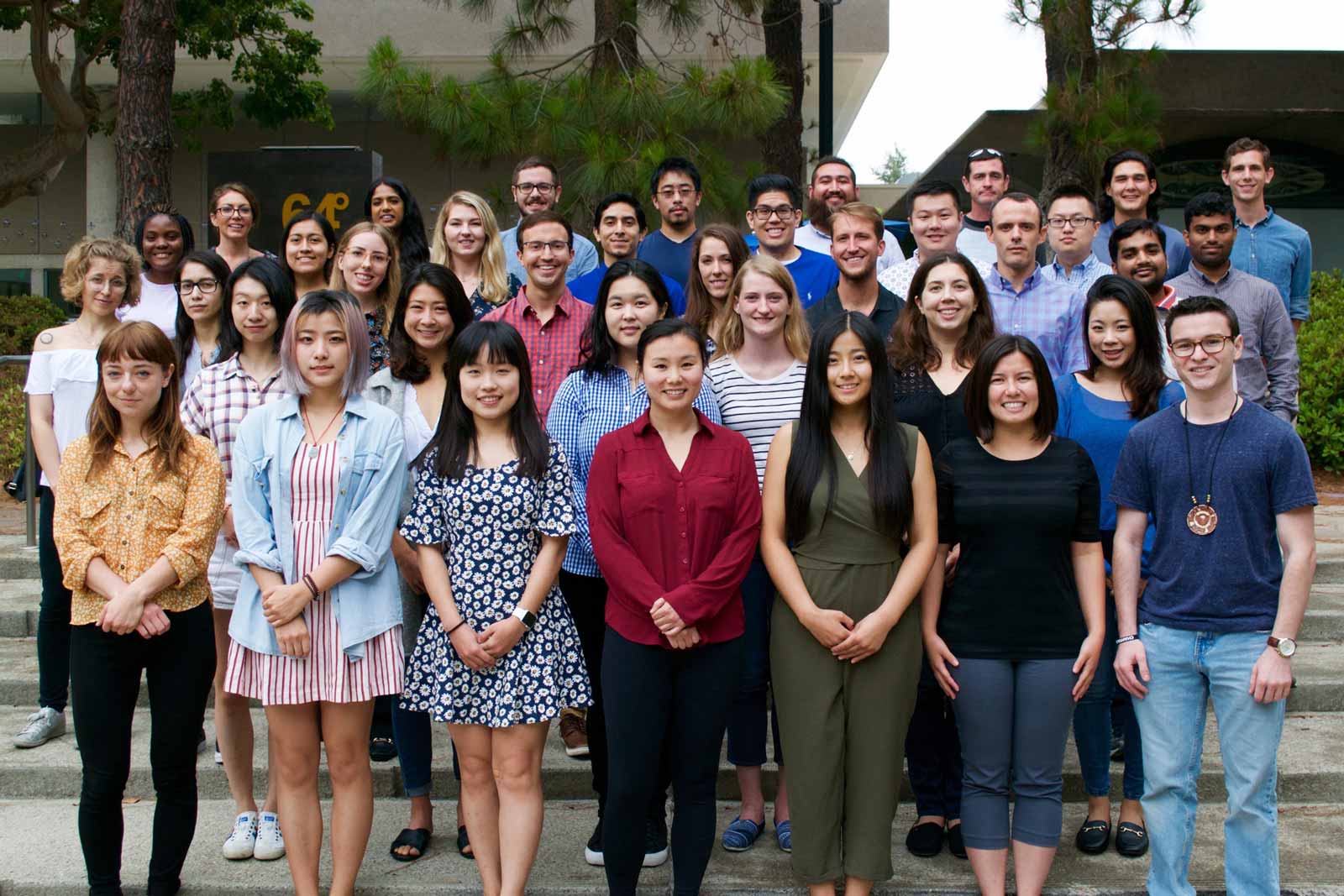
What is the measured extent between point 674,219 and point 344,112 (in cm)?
1514

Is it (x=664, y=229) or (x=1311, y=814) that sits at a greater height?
(x=664, y=229)

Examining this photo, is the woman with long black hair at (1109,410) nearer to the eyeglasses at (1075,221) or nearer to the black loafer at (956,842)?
the black loafer at (956,842)

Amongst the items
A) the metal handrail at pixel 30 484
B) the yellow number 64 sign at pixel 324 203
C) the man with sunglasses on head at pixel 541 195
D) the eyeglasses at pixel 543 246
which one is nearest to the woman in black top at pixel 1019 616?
the eyeglasses at pixel 543 246

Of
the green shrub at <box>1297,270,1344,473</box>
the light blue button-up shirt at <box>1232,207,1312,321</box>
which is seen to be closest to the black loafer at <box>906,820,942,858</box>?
the light blue button-up shirt at <box>1232,207,1312,321</box>

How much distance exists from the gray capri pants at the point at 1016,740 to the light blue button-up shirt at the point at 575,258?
3.07 m

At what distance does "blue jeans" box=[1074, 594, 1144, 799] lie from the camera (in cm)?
427

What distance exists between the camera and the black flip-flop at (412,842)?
441 cm

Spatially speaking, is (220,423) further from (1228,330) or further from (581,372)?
(1228,330)

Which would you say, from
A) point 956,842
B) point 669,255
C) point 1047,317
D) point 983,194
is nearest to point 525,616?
point 956,842

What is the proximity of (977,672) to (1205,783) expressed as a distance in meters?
1.89

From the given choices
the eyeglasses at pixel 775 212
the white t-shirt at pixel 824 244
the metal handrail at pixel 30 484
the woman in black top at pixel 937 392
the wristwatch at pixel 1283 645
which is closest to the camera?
the wristwatch at pixel 1283 645

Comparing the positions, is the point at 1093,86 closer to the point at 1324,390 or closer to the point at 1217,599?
the point at 1324,390

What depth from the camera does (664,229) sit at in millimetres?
6082

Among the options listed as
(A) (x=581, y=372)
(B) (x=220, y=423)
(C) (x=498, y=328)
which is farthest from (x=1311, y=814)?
(B) (x=220, y=423)
